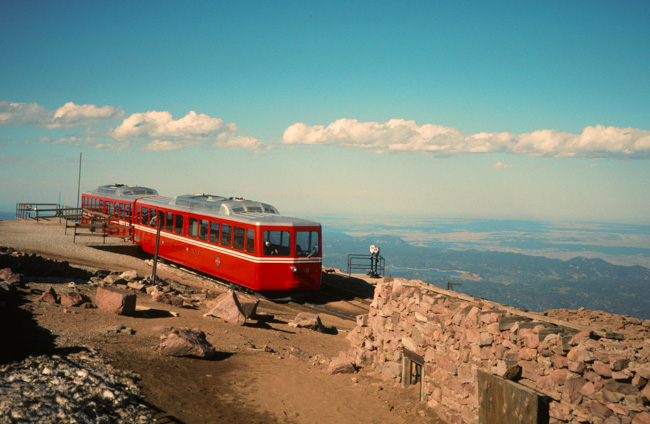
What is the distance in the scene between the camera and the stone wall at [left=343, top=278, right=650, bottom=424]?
263 inches

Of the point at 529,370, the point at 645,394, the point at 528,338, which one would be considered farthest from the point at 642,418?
the point at 528,338

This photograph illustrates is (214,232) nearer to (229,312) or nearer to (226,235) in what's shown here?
(226,235)

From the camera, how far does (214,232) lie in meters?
21.5

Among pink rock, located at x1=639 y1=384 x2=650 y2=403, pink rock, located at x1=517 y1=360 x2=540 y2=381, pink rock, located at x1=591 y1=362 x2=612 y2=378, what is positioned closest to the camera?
pink rock, located at x1=639 y1=384 x2=650 y2=403

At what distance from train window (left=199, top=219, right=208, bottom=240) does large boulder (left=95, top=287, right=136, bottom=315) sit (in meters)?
7.88

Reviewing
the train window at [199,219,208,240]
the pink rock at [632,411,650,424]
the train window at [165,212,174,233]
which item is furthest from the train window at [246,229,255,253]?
the pink rock at [632,411,650,424]

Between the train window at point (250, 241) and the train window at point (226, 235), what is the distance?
3.89 feet

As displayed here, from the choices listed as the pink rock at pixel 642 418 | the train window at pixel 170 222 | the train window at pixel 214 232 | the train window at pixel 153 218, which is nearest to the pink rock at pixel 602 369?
the pink rock at pixel 642 418

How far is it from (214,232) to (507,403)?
623 inches

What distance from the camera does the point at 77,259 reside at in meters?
24.8

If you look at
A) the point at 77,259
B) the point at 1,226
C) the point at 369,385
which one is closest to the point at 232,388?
the point at 369,385

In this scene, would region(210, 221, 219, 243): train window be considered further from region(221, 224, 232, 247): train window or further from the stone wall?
the stone wall

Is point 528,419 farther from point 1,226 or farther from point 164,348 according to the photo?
point 1,226

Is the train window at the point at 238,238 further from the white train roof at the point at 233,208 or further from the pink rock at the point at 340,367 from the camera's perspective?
the pink rock at the point at 340,367
